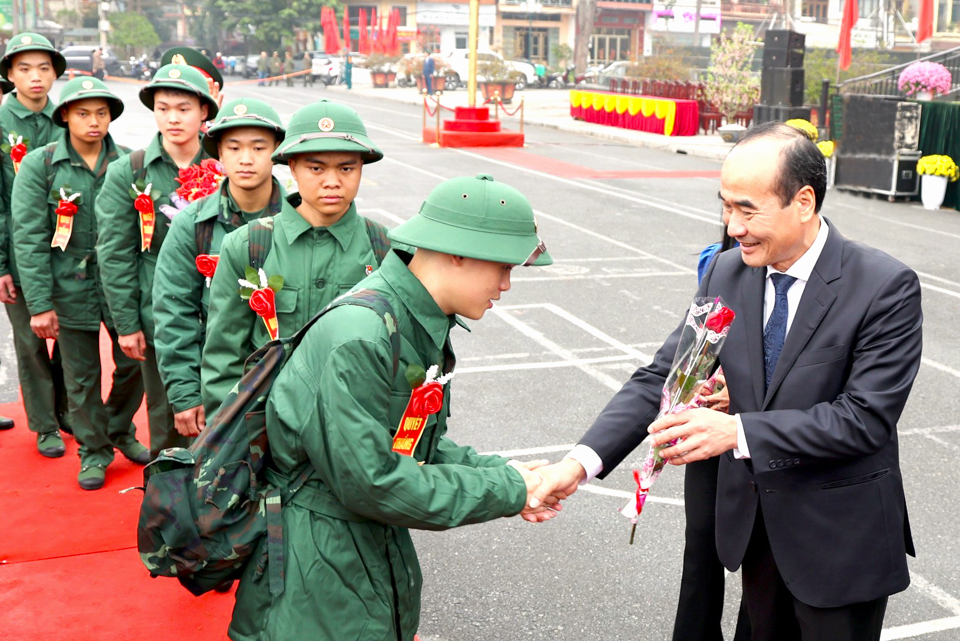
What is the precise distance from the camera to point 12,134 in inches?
264

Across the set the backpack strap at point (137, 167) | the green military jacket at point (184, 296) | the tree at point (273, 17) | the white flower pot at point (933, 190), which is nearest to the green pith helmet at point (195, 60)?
the backpack strap at point (137, 167)

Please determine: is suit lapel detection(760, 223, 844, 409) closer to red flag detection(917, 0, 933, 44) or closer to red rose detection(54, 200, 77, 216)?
red rose detection(54, 200, 77, 216)

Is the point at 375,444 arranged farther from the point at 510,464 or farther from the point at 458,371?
the point at 458,371

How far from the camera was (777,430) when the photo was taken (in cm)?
291

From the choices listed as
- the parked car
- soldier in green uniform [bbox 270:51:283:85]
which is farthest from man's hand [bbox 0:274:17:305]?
soldier in green uniform [bbox 270:51:283:85]

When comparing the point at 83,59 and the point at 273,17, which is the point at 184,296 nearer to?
the point at 83,59

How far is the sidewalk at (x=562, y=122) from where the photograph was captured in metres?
26.0

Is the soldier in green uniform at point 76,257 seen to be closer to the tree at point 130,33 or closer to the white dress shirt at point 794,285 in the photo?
the white dress shirt at point 794,285

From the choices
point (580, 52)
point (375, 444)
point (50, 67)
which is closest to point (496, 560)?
point (375, 444)

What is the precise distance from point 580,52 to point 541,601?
61357mm

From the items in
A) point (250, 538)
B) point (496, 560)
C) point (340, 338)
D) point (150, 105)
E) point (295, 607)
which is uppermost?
point (150, 105)

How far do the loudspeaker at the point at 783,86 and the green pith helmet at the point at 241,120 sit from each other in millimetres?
19363

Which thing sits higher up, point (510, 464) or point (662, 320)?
point (510, 464)

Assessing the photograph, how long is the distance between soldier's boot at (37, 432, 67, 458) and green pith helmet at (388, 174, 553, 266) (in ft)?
14.9
